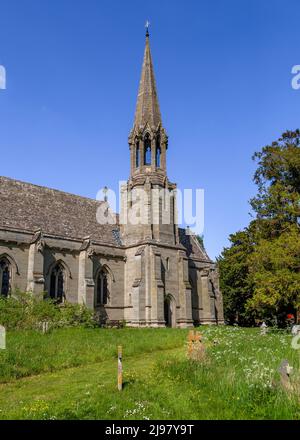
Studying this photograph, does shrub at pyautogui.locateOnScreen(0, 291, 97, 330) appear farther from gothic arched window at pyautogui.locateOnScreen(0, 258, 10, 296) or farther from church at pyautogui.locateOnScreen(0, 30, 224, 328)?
church at pyautogui.locateOnScreen(0, 30, 224, 328)

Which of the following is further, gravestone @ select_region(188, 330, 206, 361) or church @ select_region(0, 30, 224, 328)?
church @ select_region(0, 30, 224, 328)

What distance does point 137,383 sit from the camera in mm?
10750

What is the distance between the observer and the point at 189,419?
771cm

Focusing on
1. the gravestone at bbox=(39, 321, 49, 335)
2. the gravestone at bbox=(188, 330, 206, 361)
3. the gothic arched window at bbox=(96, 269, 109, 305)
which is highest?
the gothic arched window at bbox=(96, 269, 109, 305)

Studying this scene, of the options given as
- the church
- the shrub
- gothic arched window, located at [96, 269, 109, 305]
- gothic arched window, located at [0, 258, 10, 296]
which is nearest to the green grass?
the shrub

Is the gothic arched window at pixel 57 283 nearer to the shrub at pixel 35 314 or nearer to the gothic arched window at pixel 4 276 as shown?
the gothic arched window at pixel 4 276

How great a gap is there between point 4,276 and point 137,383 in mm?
20509

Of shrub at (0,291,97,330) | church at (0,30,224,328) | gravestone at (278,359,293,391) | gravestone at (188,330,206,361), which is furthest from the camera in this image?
church at (0,30,224,328)

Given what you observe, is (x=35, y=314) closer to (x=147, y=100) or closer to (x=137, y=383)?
(x=137, y=383)

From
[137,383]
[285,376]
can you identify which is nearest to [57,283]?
[137,383]

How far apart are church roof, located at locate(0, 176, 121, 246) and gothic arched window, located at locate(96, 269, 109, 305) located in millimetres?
2966

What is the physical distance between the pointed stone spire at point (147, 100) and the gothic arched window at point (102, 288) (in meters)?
14.5

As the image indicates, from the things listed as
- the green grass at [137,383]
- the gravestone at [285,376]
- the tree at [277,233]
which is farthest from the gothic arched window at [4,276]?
the gravestone at [285,376]

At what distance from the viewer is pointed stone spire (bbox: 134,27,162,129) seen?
3897cm
